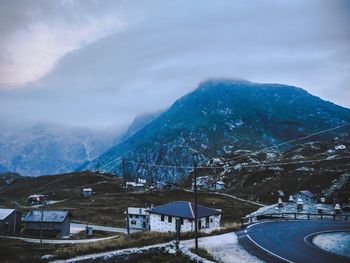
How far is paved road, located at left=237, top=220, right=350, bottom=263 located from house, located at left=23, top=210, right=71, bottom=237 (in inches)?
2107

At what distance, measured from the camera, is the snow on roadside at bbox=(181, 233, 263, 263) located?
31.2 meters

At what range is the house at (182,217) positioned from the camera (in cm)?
6950

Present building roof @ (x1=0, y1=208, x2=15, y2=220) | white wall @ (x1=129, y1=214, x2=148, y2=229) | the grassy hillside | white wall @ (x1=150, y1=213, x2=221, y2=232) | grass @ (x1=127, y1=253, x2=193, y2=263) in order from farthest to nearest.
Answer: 1. the grassy hillside
2. white wall @ (x1=129, y1=214, x2=148, y2=229)
3. building roof @ (x1=0, y1=208, x2=15, y2=220)
4. white wall @ (x1=150, y1=213, x2=221, y2=232)
5. grass @ (x1=127, y1=253, x2=193, y2=263)

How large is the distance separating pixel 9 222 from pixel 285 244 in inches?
2897

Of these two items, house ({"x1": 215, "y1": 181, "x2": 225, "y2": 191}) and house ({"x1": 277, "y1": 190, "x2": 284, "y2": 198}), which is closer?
house ({"x1": 277, "y1": 190, "x2": 284, "y2": 198})

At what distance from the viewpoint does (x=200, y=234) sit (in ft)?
153

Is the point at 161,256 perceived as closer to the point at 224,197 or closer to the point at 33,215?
the point at 33,215

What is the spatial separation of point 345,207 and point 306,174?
67.4 meters

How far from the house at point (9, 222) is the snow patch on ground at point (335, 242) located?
7359cm

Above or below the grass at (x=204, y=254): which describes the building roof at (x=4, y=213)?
below

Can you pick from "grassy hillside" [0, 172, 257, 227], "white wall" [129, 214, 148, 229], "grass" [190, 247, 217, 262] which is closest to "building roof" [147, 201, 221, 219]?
"grassy hillside" [0, 172, 257, 227]

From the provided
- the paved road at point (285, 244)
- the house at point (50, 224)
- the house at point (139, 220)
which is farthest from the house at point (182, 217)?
the house at point (139, 220)

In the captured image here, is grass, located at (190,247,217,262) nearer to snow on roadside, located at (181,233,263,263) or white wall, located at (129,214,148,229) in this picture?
snow on roadside, located at (181,233,263,263)

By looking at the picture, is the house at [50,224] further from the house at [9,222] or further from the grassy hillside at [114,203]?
the grassy hillside at [114,203]
